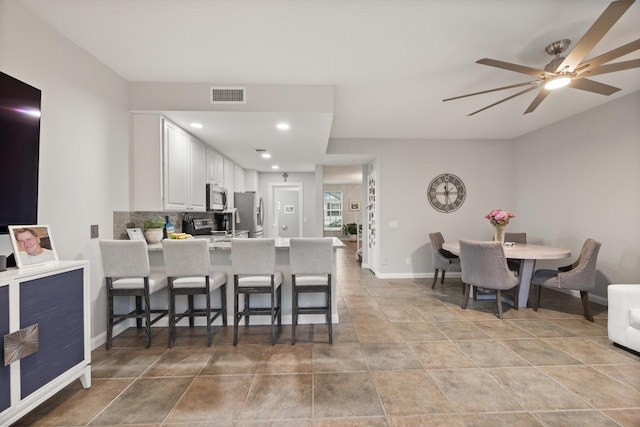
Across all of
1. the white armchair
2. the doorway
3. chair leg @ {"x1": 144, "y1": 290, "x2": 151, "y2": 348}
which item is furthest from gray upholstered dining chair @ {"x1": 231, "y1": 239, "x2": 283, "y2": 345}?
the doorway

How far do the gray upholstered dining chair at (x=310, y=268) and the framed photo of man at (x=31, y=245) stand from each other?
5.42ft

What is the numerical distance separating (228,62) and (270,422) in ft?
9.24

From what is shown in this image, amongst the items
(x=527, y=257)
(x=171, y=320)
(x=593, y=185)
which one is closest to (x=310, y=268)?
(x=171, y=320)

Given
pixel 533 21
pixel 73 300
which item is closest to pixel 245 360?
pixel 73 300

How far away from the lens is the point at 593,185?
379 cm

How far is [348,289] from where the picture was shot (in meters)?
4.44

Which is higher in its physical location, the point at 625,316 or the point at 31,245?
the point at 31,245

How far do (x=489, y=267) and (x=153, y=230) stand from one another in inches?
149

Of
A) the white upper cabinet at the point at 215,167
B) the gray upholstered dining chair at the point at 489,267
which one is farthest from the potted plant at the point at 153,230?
the gray upholstered dining chair at the point at 489,267

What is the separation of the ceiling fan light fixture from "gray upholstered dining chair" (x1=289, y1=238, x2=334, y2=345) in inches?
87.9

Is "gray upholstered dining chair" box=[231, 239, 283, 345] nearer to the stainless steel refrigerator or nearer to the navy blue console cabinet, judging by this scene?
the navy blue console cabinet

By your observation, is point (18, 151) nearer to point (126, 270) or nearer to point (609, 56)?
point (126, 270)

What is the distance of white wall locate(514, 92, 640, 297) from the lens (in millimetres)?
3369

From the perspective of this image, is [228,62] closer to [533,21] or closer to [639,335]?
[533,21]
